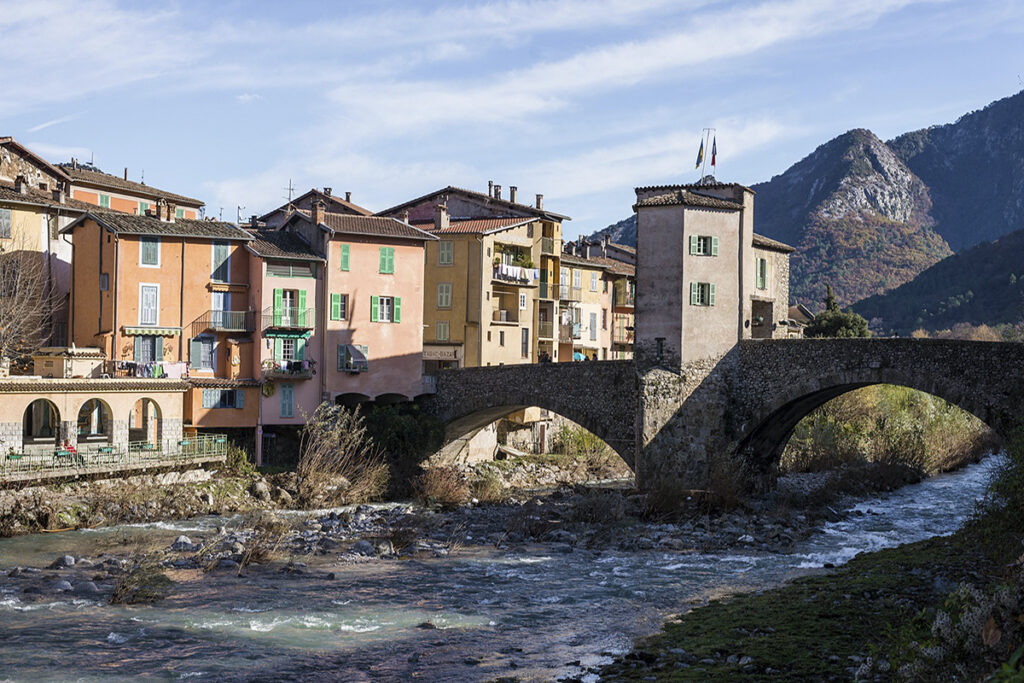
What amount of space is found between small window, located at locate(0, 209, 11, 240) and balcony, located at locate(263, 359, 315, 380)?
495 inches

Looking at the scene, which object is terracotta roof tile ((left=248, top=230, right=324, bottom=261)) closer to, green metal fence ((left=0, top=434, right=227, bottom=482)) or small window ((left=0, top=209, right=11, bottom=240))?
green metal fence ((left=0, top=434, right=227, bottom=482))

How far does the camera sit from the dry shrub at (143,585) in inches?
879

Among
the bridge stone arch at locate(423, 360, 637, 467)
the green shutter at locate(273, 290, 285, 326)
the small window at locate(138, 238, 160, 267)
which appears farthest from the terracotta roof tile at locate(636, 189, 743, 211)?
the small window at locate(138, 238, 160, 267)

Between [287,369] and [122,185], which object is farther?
[122,185]

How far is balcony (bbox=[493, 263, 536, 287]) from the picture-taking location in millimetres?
53156

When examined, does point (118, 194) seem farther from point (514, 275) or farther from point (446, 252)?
point (514, 275)

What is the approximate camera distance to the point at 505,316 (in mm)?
54219

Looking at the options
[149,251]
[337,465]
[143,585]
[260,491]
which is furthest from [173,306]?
[143,585]

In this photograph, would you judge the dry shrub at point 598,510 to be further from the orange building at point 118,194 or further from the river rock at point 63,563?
the orange building at point 118,194

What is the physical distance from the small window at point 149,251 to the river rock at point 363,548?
18.2m

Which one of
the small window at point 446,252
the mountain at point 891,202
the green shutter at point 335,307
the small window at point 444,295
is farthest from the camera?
the mountain at point 891,202

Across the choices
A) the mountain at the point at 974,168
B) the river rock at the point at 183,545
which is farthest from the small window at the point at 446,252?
the mountain at the point at 974,168

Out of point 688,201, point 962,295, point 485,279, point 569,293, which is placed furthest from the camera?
point 962,295

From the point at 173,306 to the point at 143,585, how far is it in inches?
828
